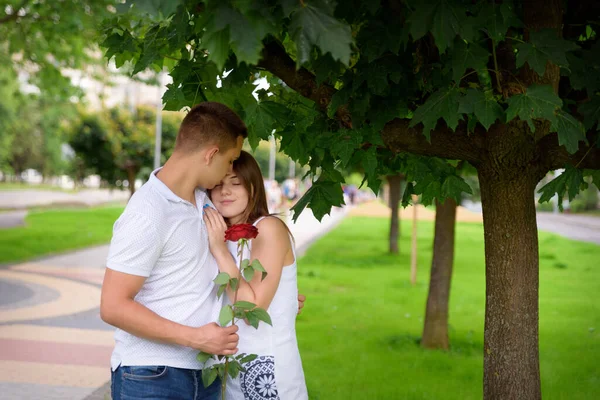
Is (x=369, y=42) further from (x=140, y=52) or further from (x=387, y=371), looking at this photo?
(x=387, y=371)

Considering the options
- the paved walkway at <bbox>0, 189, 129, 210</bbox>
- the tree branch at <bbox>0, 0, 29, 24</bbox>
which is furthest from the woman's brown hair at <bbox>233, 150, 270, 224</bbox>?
the paved walkway at <bbox>0, 189, 129, 210</bbox>

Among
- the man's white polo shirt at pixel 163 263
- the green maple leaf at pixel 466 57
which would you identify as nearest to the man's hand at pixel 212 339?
the man's white polo shirt at pixel 163 263

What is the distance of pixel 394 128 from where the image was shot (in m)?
3.43

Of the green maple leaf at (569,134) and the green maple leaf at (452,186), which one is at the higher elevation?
the green maple leaf at (569,134)

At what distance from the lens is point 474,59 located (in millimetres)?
2875

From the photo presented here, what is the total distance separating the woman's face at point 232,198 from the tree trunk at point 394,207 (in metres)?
13.0

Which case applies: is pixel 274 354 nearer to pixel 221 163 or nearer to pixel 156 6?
pixel 221 163

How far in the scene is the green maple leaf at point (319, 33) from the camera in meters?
1.92

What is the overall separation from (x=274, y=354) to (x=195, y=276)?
48 centimetres

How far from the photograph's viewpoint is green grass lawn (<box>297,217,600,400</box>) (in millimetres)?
6488

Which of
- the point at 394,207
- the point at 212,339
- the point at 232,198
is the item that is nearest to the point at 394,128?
the point at 232,198

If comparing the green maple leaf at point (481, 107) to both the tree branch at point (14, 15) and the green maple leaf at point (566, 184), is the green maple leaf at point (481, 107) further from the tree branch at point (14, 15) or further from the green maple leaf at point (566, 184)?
the tree branch at point (14, 15)

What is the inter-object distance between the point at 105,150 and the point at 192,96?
20931 millimetres

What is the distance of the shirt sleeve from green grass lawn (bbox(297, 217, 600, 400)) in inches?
144
